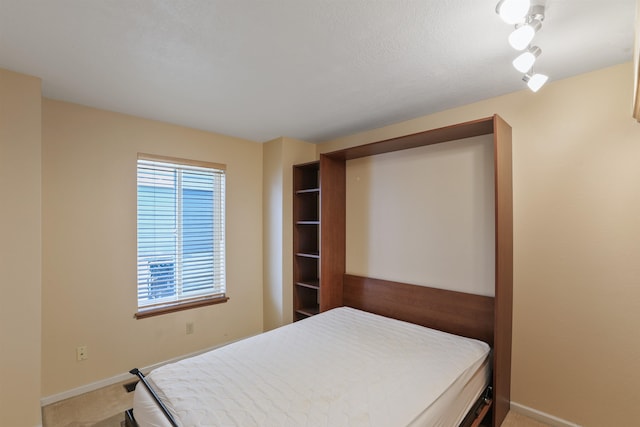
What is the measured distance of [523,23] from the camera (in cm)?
138

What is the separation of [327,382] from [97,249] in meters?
2.31

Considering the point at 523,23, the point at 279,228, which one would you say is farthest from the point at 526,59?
the point at 279,228

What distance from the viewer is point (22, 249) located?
6.45 feet

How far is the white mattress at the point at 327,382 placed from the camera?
1.39 metres

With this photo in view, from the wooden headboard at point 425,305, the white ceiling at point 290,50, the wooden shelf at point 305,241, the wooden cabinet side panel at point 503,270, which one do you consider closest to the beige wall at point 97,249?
the white ceiling at point 290,50

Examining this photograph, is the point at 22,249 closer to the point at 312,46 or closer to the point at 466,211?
the point at 312,46

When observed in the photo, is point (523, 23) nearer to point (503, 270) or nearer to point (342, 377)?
point (503, 270)

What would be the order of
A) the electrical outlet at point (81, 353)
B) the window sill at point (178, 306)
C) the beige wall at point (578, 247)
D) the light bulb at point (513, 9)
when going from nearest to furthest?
1. the light bulb at point (513, 9)
2. the beige wall at point (578, 247)
3. the electrical outlet at point (81, 353)
4. the window sill at point (178, 306)

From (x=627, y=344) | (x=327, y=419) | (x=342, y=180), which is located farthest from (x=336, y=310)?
(x=627, y=344)

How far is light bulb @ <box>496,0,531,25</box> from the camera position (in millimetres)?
1125

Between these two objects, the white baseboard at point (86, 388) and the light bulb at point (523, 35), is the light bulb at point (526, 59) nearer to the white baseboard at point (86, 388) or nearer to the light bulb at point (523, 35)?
the light bulb at point (523, 35)

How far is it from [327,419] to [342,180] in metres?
2.45

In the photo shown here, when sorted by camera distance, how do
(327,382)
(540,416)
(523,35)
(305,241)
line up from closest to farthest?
(523,35), (327,382), (540,416), (305,241)

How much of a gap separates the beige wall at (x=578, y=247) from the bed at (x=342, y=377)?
1.22ft
